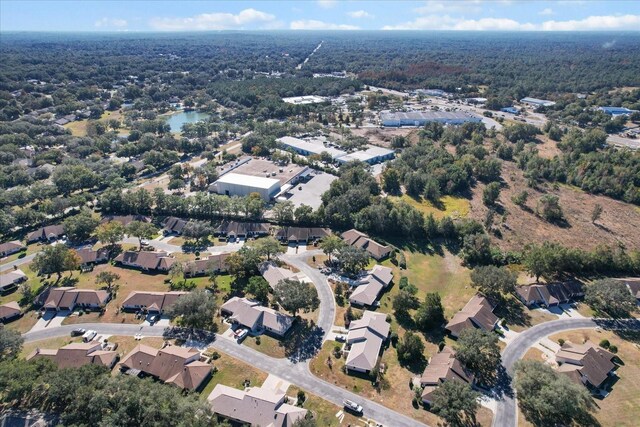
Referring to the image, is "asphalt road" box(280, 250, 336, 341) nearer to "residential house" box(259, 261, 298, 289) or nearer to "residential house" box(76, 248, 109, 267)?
"residential house" box(259, 261, 298, 289)

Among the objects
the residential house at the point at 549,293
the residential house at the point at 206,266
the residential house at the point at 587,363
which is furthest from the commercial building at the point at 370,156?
the residential house at the point at 587,363

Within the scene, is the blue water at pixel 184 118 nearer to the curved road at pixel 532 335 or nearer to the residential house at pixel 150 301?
the residential house at pixel 150 301

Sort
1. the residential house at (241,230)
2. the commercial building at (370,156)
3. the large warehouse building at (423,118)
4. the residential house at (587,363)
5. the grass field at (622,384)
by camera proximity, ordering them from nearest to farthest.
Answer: the grass field at (622,384) → the residential house at (587,363) → the residential house at (241,230) → the commercial building at (370,156) → the large warehouse building at (423,118)

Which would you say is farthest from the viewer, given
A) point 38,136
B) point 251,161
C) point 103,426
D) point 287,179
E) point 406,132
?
point 406,132

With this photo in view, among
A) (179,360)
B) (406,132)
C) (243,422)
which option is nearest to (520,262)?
(243,422)

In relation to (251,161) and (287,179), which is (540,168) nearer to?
(287,179)

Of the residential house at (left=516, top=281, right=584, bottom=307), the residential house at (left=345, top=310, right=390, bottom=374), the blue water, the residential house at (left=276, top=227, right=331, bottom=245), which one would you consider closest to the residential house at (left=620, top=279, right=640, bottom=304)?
the residential house at (left=516, top=281, right=584, bottom=307)
